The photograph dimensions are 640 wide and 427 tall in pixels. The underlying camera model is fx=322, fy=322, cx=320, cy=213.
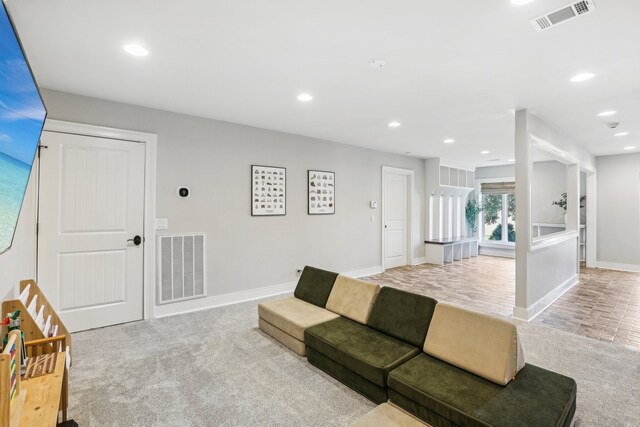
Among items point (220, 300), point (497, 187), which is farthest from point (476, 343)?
point (497, 187)

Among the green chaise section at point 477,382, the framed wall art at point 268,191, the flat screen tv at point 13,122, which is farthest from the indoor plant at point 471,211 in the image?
the flat screen tv at point 13,122

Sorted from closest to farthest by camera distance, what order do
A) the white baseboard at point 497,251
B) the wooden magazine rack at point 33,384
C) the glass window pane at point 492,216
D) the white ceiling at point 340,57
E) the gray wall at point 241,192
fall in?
the wooden magazine rack at point 33,384
the white ceiling at point 340,57
the gray wall at point 241,192
the white baseboard at point 497,251
the glass window pane at point 492,216

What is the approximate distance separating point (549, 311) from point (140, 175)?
526 cm

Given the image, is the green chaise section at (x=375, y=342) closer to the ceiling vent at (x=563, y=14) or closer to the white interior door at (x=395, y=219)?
the ceiling vent at (x=563, y=14)

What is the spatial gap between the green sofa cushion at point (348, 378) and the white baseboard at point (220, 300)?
6.44 feet

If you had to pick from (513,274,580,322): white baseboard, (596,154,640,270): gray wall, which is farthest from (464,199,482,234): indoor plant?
(513,274,580,322): white baseboard

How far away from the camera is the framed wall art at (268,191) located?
4527mm

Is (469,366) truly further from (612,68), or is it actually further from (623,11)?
(612,68)

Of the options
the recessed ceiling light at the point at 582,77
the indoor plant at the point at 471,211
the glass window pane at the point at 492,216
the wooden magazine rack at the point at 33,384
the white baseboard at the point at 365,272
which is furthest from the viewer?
the glass window pane at the point at 492,216

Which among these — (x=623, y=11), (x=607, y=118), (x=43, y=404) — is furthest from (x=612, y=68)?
(x=43, y=404)

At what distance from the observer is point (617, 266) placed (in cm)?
685

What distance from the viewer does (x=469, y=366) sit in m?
1.95

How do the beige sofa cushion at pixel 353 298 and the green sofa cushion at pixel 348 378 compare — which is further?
the beige sofa cushion at pixel 353 298

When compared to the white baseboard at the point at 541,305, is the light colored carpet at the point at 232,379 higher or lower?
lower
